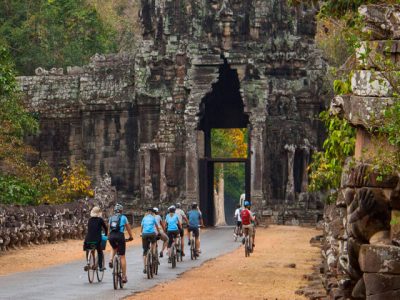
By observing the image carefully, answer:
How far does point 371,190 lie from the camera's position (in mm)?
15367

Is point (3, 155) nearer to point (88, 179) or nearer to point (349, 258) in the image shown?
point (88, 179)

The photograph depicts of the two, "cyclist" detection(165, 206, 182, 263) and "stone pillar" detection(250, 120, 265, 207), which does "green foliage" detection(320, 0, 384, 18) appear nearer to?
"cyclist" detection(165, 206, 182, 263)

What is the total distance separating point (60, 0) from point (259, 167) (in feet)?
→ 66.0

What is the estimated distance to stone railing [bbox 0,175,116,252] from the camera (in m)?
37.0

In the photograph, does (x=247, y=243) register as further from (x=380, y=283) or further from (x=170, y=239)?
(x=380, y=283)

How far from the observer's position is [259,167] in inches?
1991

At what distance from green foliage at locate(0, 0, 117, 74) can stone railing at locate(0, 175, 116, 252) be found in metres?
16.5

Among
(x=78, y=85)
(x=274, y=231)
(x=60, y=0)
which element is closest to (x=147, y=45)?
(x=78, y=85)

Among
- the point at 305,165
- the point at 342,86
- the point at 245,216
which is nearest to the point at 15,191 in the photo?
the point at 245,216

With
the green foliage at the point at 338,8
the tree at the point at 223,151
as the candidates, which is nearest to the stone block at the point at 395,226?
the green foliage at the point at 338,8

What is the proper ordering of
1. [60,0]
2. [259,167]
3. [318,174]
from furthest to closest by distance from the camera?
1. [60,0]
2. [259,167]
3. [318,174]

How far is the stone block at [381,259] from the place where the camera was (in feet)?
48.0

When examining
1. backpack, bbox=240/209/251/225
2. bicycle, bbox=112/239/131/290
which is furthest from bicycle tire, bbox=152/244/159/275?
backpack, bbox=240/209/251/225

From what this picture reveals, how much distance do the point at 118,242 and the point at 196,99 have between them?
1055 inches
